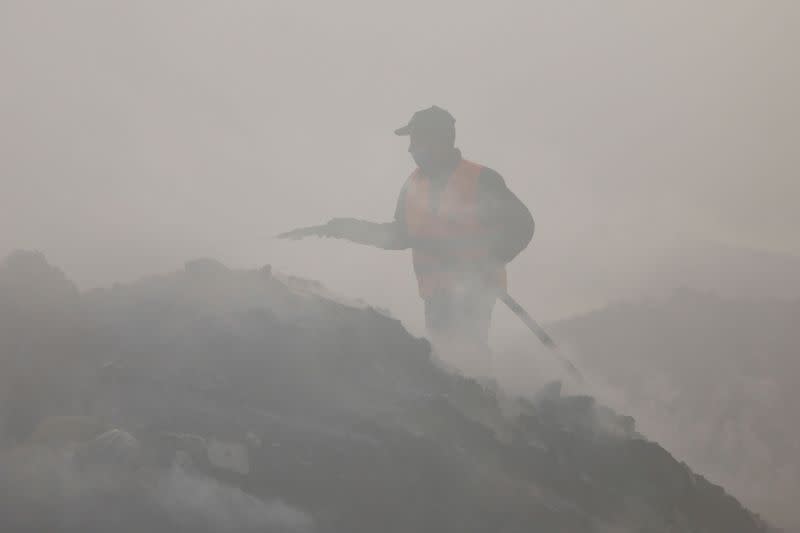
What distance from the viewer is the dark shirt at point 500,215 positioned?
7.43 m

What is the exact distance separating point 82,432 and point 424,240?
326 cm

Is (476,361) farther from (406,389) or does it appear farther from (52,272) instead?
(52,272)

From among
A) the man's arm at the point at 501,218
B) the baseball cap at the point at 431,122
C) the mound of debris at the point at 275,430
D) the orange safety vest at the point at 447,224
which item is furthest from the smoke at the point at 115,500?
the baseball cap at the point at 431,122

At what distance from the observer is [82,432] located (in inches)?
223

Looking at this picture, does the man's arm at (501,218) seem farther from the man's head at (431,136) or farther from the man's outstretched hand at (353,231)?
the man's outstretched hand at (353,231)

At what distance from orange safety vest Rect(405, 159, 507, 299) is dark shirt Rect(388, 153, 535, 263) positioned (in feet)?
0.16

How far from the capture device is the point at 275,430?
6176 mm

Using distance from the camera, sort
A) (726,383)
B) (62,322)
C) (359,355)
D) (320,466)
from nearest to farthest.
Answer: (320,466) < (62,322) < (359,355) < (726,383)

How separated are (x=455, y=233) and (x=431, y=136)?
2.90 feet

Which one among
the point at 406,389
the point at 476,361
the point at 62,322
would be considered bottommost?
the point at 62,322

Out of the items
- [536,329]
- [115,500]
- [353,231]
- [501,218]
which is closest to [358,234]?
[353,231]

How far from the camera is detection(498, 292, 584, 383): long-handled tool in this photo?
25.0 ft

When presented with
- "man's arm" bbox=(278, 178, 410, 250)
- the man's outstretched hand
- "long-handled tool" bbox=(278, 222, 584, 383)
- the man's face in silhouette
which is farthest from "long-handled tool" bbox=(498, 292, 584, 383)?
the man's face in silhouette

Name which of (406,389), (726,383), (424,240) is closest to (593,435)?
(406,389)
